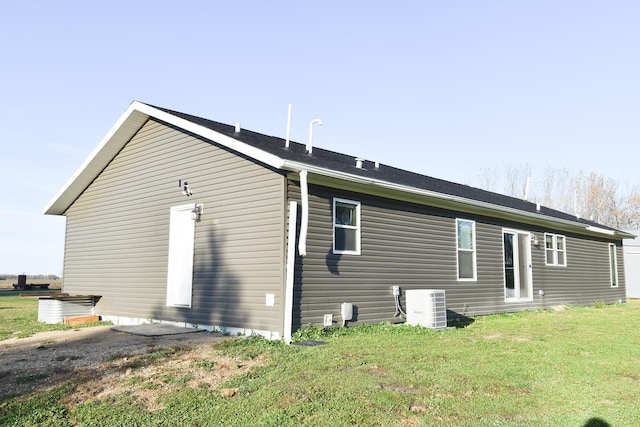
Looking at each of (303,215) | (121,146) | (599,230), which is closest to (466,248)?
(303,215)

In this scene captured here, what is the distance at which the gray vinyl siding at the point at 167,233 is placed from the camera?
25.8 ft

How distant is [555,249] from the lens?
48.2 feet

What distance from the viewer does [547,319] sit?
11.1 meters

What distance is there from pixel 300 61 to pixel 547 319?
921 centimetres

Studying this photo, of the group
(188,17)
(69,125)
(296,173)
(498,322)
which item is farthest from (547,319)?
(69,125)

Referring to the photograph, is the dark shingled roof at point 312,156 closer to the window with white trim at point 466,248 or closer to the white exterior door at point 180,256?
the window with white trim at point 466,248

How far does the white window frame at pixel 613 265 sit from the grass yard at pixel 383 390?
11.9 m

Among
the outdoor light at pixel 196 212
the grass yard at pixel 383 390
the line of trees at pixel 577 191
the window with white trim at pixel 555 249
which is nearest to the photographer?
the grass yard at pixel 383 390

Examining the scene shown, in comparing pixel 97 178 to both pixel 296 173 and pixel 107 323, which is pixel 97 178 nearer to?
pixel 107 323

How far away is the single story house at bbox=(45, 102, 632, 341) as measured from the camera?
7.77 m

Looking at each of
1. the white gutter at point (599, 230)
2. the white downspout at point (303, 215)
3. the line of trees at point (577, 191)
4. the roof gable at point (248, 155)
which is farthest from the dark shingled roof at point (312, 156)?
the line of trees at point (577, 191)

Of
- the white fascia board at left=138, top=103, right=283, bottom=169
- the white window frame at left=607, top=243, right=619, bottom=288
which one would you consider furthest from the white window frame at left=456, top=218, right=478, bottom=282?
the white window frame at left=607, top=243, right=619, bottom=288

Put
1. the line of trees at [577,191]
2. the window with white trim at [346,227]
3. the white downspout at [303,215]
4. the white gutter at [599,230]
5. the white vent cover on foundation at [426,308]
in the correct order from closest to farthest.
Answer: the white downspout at [303,215]
the window with white trim at [346,227]
the white vent cover on foundation at [426,308]
the white gutter at [599,230]
the line of trees at [577,191]

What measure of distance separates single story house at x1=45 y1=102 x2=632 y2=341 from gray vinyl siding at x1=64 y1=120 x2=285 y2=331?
31 millimetres
